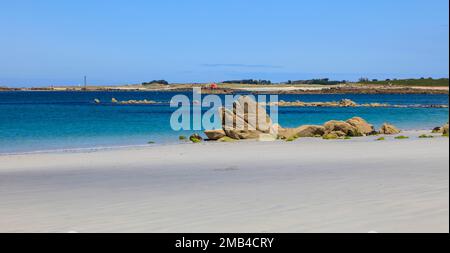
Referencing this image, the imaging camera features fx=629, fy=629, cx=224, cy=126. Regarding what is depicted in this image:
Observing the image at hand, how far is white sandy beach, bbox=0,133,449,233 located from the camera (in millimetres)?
6824

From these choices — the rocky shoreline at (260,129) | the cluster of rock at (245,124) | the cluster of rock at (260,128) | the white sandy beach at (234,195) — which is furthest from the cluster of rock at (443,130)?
the white sandy beach at (234,195)

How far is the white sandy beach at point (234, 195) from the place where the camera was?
22.4 feet

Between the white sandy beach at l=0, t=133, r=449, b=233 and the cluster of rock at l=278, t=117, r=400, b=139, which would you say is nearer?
the white sandy beach at l=0, t=133, r=449, b=233

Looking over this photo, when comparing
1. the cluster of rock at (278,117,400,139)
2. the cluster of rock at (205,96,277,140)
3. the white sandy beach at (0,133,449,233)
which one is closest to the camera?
the white sandy beach at (0,133,449,233)

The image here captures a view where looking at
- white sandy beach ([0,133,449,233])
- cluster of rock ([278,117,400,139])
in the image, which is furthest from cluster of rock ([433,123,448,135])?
white sandy beach ([0,133,449,233])

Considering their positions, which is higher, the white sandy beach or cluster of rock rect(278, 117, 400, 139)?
the white sandy beach

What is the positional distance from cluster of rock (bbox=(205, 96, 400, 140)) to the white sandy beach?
10033 millimetres

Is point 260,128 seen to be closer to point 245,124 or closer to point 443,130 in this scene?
point 245,124

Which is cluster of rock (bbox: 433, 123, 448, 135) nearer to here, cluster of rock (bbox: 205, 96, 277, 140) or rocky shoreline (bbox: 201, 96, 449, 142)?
rocky shoreline (bbox: 201, 96, 449, 142)

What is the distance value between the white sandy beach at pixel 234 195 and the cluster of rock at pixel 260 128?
1003 centimetres

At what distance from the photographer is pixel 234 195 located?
8.95 metres
